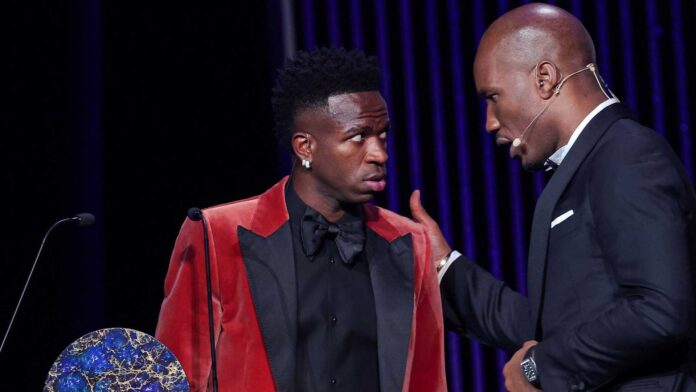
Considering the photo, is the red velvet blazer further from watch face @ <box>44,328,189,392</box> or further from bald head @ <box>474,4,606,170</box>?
bald head @ <box>474,4,606,170</box>

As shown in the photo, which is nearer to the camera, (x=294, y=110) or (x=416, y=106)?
(x=294, y=110)

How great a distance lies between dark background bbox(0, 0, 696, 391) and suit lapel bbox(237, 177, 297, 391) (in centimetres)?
149

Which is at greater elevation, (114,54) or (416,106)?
(114,54)

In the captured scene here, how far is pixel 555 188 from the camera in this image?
8.33ft

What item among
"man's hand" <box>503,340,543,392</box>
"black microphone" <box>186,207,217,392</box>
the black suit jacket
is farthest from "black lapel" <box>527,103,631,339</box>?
"black microphone" <box>186,207,217,392</box>

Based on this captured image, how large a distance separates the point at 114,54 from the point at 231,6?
60 cm

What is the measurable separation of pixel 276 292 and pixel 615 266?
0.96m

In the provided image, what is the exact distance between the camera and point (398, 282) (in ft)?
9.60

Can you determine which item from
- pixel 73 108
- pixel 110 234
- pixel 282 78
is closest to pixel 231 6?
pixel 73 108

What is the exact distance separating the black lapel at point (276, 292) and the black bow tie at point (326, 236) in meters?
0.05

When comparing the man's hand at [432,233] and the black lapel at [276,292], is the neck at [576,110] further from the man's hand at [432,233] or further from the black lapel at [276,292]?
the black lapel at [276,292]

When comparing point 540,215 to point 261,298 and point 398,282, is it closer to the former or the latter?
point 398,282

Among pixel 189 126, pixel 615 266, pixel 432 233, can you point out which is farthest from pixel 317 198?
pixel 189 126

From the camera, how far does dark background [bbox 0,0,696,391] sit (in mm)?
4066
